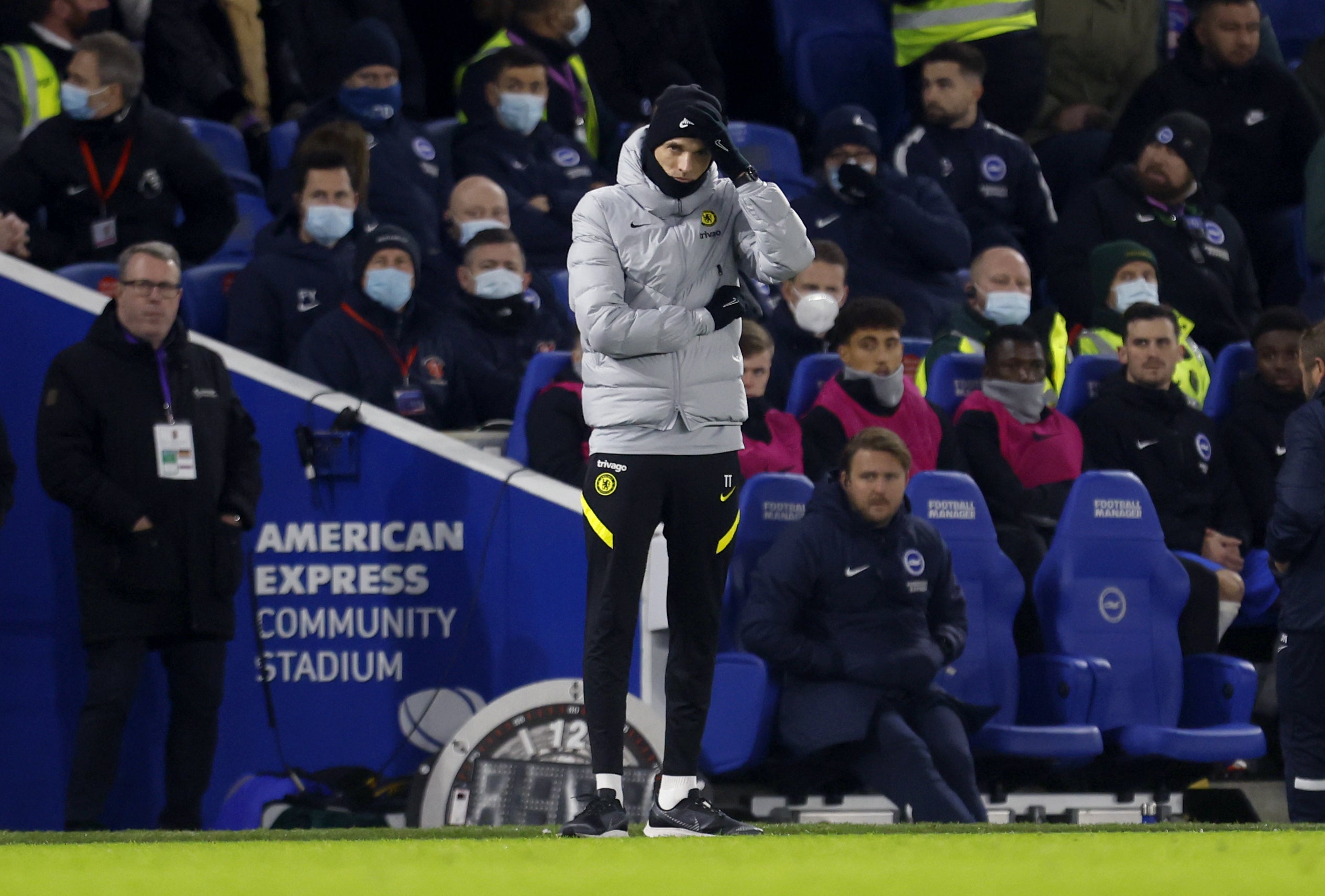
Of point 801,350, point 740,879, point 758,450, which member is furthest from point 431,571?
point 740,879

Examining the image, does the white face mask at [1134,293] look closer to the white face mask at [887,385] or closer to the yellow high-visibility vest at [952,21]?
the white face mask at [887,385]

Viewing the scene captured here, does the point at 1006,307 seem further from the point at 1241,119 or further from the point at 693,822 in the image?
the point at 693,822

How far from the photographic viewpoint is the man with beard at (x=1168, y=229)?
8.86 metres

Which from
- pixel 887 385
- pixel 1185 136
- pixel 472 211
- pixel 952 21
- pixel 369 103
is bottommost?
pixel 887 385

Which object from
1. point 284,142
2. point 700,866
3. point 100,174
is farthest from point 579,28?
point 700,866

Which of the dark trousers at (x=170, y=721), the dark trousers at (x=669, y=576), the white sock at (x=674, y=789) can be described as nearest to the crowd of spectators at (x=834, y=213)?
the dark trousers at (x=170, y=721)

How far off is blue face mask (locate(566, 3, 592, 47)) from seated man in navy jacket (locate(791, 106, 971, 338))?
136cm

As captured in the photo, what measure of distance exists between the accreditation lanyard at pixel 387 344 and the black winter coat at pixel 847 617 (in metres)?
1.66

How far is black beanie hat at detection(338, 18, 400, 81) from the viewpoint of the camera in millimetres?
8273

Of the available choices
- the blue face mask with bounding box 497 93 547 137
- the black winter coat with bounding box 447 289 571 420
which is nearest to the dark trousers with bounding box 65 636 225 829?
the black winter coat with bounding box 447 289 571 420

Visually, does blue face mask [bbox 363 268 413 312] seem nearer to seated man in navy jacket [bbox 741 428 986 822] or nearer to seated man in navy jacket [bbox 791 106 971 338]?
seated man in navy jacket [bbox 741 428 986 822]

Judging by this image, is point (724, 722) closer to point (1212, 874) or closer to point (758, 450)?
point (758, 450)

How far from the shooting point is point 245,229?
8.20m

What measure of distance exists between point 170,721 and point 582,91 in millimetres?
4290
